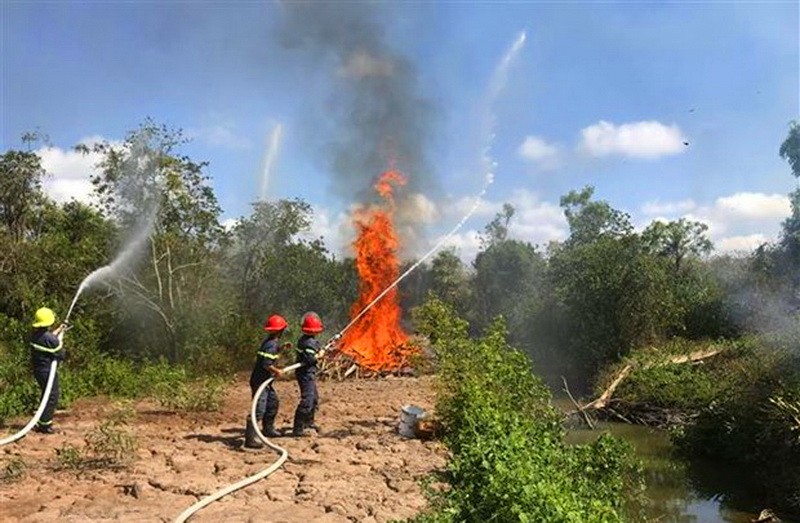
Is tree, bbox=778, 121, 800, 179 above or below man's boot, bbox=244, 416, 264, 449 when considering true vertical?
above

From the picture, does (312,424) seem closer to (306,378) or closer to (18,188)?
(306,378)

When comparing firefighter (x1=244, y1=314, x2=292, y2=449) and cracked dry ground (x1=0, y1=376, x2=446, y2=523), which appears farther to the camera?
firefighter (x1=244, y1=314, x2=292, y2=449)

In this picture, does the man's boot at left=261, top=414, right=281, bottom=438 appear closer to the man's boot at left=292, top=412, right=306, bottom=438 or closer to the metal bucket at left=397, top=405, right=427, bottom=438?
the man's boot at left=292, top=412, right=306, bottom=438

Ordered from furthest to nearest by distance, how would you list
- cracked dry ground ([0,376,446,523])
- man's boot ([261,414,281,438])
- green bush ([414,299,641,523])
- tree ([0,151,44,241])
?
tree ([0,151,44,241]) < man's boot ([261,414,281,438]) < cracked dry ground ([0,376,446,523]) < green bush ([414,299,641,523])

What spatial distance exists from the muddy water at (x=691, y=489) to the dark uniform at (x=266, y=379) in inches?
287

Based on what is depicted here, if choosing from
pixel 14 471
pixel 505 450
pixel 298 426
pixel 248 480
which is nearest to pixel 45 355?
pixel 14 471

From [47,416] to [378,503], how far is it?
20.3 feet

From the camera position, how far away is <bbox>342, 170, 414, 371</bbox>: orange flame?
1797 centimetres

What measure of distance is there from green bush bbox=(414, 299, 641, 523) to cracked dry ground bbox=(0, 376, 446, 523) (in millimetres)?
846

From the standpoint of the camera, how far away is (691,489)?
1536cm

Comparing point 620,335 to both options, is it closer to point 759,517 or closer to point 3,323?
point 759,517

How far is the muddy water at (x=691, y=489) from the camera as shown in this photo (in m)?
13.6

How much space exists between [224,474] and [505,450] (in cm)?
364

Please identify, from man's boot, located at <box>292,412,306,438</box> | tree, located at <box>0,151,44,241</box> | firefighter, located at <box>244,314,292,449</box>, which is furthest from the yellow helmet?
tree, located at <box>0,151,44,241</box>
